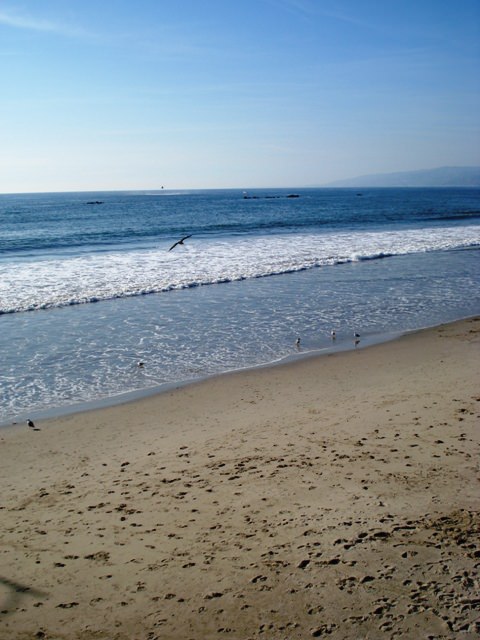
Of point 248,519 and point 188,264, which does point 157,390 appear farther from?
point 188,264

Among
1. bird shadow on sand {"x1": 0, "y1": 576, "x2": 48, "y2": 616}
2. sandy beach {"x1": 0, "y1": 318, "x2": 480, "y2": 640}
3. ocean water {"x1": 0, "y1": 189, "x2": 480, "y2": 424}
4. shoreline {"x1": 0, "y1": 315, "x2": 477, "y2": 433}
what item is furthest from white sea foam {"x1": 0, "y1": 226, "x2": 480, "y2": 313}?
bird shadow on sand {"x1": 0, "y1": 576, "x2": 48, "y2": 616}

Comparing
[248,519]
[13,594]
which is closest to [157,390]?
[248,519]

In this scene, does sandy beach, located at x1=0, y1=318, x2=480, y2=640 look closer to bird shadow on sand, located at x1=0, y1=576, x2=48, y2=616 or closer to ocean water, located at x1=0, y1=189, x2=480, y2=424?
bird shadow on sand, located at x1=0, y1=576, x2=48, y2=616

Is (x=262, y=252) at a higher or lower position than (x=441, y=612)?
higher

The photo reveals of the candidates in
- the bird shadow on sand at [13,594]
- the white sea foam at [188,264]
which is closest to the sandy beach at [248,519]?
the bird shadow on sand at [13,594]

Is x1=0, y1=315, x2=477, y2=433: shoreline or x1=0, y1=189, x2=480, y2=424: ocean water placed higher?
x1=0, y1=189, x2=480, y2=424: ocean water

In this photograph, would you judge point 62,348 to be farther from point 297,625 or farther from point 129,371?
point 297,625

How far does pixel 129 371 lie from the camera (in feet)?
34.1

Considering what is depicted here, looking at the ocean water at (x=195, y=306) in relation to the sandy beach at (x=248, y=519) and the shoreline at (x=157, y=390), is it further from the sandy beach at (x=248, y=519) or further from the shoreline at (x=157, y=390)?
the sandy beach at (x=248, y=519)

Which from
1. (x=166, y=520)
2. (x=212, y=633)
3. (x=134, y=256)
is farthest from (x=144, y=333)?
(x=134, y=256)

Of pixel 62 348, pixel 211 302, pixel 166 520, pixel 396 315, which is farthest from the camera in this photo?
pixel 211 302

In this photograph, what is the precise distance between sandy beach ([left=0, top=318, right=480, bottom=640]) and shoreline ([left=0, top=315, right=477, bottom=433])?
0.29 m

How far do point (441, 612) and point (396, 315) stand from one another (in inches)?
452

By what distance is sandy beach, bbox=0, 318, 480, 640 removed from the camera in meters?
3.91
